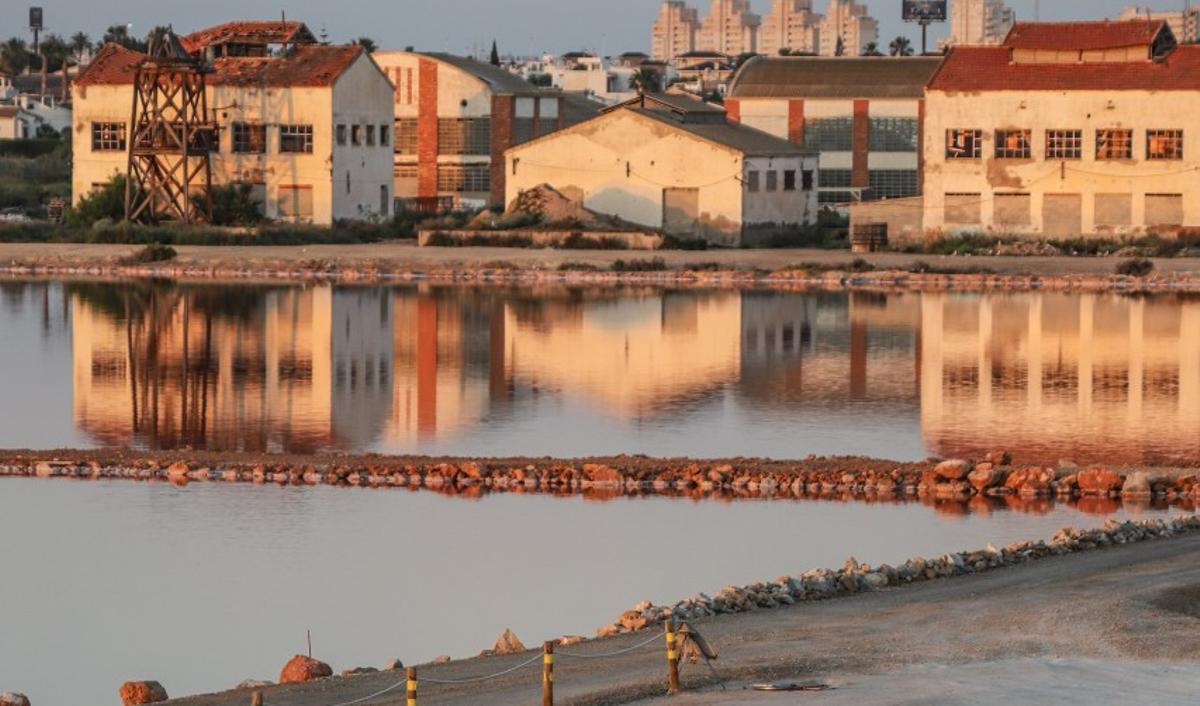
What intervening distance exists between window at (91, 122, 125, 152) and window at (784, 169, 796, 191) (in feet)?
72.6

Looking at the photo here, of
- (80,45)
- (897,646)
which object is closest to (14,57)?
(80,45)

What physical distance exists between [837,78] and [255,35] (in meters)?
23.5

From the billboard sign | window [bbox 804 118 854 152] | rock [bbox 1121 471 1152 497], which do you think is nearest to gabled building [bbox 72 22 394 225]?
window [bbox 804 118 854 152]

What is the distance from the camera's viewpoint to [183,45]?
8131 centimetres

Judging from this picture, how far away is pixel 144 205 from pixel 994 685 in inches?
2528

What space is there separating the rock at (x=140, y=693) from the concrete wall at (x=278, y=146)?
62551mm

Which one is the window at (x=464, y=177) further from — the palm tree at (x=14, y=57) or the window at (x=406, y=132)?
the palm tree at (x=14, y=57)

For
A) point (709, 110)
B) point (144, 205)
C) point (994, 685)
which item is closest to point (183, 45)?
point (144, 205)

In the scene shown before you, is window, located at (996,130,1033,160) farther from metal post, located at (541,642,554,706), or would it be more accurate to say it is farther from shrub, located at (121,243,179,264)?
metal post, located at (541,642,554,706)

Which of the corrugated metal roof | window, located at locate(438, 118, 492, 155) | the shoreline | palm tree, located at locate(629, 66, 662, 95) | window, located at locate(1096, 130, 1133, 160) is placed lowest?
the shoreline

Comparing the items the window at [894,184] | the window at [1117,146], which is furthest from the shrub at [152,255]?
the window at [894,184]

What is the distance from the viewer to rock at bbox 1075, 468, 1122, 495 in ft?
91.1

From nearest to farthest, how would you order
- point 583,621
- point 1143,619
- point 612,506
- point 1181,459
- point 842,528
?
point 1143,619 < point 583,621 < point 842,528 < point 612,506 < point 1181,459

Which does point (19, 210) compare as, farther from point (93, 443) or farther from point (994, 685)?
point (994, 685)
